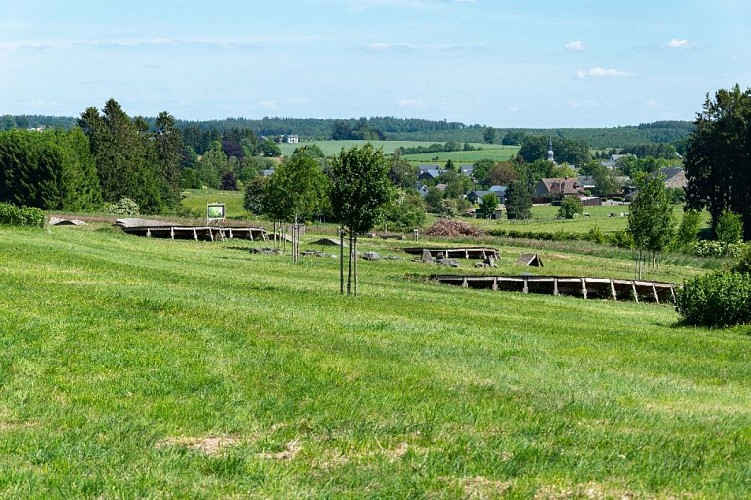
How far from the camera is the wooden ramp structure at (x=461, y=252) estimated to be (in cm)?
6406

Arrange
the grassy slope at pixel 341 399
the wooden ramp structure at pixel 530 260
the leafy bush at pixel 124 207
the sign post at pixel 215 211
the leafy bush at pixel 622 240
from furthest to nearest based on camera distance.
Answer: the leafy bush at pixel 124 207 → the leafy bush at pixel 622 240 → the sign post at pixel 215 211 → the wooden ramp structure at pixel 530 260 → the grassy slope at pixel 341 399

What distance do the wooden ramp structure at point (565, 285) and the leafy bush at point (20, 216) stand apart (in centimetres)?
2200

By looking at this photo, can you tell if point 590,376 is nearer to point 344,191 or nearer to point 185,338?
point 185,338

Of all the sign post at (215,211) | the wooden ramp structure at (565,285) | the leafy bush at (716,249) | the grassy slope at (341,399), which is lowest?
the leafy bush at (716,249)

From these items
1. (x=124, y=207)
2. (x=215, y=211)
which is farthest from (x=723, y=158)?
(x=124, y=207)

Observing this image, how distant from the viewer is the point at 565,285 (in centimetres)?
4538

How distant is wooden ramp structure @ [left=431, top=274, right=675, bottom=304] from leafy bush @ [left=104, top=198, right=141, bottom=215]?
66.1 metres

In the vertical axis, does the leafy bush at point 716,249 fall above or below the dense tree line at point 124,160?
below

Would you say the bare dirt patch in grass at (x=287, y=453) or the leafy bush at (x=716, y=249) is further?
the leafy bush at (x=716, y=249)

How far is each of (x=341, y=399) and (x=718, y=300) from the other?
20.4 m

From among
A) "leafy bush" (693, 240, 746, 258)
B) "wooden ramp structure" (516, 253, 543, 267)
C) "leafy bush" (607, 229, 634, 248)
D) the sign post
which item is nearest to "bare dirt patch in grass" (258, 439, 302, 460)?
"wooden ramp structure" (516, 253, 543, 267)

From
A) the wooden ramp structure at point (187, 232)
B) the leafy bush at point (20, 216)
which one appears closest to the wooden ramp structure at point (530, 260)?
the wooden ramp structure at point (187, 232)

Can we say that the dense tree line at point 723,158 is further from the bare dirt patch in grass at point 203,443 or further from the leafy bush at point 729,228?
the bare dirt patch in grass at point 203,443

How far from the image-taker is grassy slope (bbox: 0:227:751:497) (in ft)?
33.8
